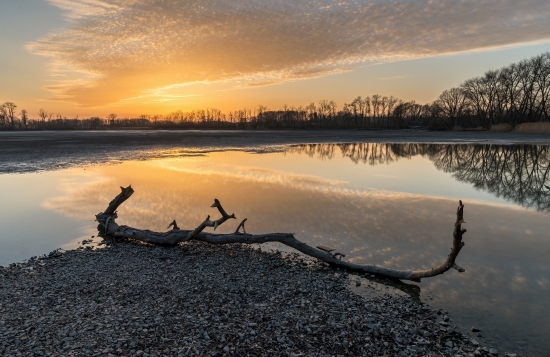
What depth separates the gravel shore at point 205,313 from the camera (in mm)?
5293

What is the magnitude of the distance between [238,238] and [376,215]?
229 inches

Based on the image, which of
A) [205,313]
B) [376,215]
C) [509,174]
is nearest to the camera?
[205,313]

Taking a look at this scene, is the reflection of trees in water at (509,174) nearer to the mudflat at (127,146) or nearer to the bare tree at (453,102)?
the mudflat at (127,146)

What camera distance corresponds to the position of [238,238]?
9828 millimetres

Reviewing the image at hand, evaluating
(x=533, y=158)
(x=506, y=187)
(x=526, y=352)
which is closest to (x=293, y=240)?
(x=526, y=352)

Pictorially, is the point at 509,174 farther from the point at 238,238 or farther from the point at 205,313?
the point at 205,313

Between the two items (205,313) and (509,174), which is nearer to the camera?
(205,313)

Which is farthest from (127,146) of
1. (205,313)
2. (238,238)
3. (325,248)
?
(205,313)

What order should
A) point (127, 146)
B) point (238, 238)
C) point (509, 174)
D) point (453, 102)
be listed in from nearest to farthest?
point (238, 238), point (509, 174), point (127, 146), point (453, 102)

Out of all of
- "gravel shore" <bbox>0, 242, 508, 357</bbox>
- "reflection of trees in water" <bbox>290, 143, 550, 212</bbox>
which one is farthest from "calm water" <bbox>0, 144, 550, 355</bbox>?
"gravel shore" <bbox>0, 242, 508, 357</bbox>

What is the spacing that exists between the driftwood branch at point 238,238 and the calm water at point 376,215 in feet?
1.65

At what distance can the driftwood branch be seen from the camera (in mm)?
7625

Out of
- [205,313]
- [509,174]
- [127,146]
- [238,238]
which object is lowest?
[205,313]

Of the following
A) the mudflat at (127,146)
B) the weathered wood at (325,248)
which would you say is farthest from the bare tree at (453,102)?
the weathered wood at (325,248)
